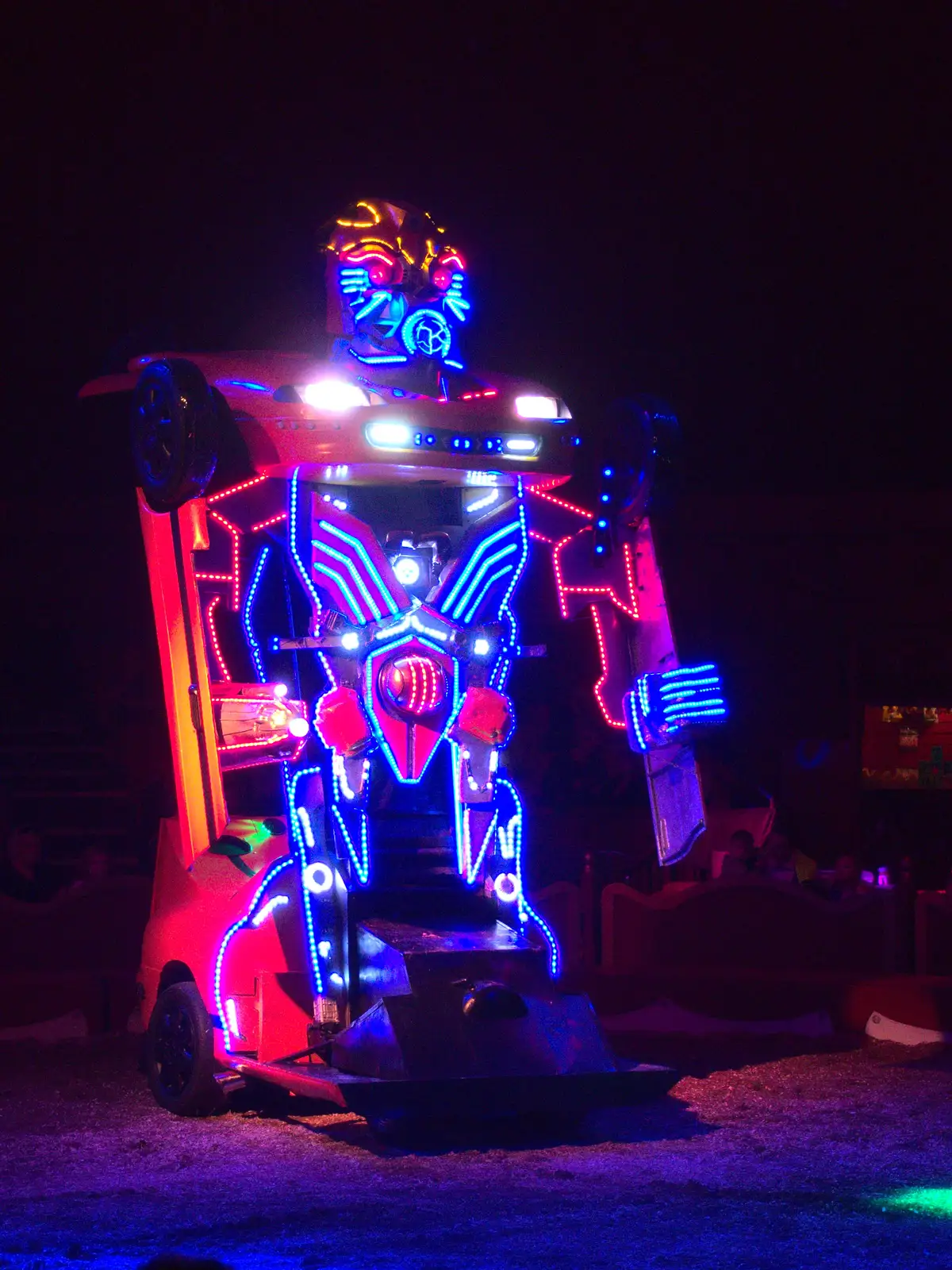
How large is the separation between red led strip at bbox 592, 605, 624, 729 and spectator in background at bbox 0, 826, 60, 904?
4.29m

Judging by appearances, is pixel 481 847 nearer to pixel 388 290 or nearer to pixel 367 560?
pixel 367 560

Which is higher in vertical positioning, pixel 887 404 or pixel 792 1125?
pixel 887 404

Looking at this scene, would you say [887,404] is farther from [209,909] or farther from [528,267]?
[209,909]

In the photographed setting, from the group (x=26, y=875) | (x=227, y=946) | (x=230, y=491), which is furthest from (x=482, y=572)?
(x=26, y=875)

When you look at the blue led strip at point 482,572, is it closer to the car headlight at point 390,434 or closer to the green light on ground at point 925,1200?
the car headlight at point 390,434

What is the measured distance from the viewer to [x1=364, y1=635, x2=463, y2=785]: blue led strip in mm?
7449

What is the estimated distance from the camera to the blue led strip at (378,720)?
24.4 ft

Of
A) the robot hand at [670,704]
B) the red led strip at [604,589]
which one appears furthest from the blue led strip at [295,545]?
the robot hand at [670,704]

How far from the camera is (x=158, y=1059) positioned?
789 cm

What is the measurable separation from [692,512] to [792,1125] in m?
8.82

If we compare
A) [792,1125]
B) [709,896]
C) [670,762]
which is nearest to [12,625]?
[709,896]

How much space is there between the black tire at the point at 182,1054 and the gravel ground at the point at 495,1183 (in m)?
0.12

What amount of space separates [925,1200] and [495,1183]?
5.40ft

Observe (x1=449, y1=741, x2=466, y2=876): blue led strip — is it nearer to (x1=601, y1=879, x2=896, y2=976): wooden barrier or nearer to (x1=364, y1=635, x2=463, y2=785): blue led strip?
(x1=364, y1=635, x2=463, y2=785): blue led strip
